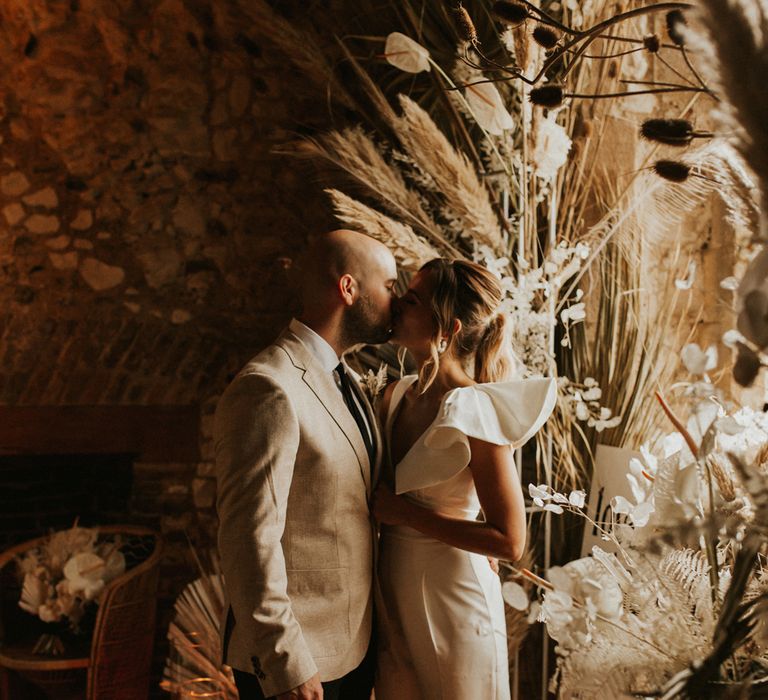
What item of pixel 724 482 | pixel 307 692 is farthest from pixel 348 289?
pixel 724 482

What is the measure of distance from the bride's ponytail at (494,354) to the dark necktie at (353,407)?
1.01 feet

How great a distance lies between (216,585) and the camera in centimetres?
214

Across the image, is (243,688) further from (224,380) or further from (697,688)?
(224,380)

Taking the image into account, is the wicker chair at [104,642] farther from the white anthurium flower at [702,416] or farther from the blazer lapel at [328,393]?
the white anthurium flower at [702,416]

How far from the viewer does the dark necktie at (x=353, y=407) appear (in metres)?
1.57

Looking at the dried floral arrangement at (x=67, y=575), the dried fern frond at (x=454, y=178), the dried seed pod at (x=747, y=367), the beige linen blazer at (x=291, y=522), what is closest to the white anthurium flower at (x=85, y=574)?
the dried floral arrangement at (x=67, y=575)

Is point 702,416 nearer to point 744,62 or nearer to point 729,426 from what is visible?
point 729,426

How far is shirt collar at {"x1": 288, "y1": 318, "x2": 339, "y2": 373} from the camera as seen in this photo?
4.99 ft

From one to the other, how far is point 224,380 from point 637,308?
167 centimetres

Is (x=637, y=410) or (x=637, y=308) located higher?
(x=637, y=308)

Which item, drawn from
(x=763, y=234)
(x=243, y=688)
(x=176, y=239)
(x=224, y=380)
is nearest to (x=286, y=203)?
(x=176, y=239)

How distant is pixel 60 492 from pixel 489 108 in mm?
2460

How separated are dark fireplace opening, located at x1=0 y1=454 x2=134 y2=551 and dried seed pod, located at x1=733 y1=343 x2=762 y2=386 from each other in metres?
2.94

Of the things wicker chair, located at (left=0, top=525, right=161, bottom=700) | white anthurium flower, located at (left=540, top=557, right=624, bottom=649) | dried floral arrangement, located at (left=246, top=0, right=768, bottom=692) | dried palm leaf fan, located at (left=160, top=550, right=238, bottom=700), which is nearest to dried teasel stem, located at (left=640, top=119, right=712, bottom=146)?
white anthurium flower, located at (left=540, top=557, right=624, bottom=649)
